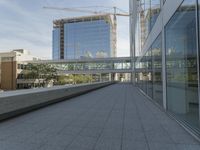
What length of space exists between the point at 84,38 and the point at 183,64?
107280 mm

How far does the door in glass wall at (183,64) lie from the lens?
495cm

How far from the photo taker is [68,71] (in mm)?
64438

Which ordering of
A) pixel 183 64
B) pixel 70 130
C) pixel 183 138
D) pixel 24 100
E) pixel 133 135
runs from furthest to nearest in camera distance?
pixel 24 100
pixel 183 64
pixel 70 130
pixel 133 135
pixel 183 138

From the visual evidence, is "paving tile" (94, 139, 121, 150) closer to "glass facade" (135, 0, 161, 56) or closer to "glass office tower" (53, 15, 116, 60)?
"glass facade" (135, 0, 161, 56)

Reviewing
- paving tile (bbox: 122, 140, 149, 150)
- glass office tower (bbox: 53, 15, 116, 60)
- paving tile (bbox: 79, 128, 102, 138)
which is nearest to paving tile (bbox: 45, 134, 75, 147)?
paving tile (bbox: 79, 128, 102, 138)

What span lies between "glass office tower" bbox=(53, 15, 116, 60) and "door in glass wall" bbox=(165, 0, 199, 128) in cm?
9539

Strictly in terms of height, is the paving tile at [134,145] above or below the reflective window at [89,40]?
below

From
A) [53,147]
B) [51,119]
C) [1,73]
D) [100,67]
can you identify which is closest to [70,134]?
[53,147]

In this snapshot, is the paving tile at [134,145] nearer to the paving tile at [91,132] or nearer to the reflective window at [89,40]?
the paving tile at [91,132]

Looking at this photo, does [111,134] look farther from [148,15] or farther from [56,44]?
[56,44]

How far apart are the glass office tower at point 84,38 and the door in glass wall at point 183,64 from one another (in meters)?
95.4

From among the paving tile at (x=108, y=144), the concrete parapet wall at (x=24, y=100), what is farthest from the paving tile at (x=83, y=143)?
the concrete parapet wall at (x=24, y=100)

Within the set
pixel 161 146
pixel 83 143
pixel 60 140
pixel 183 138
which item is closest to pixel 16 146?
pixel 60 140

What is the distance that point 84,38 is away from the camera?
110938 mm
